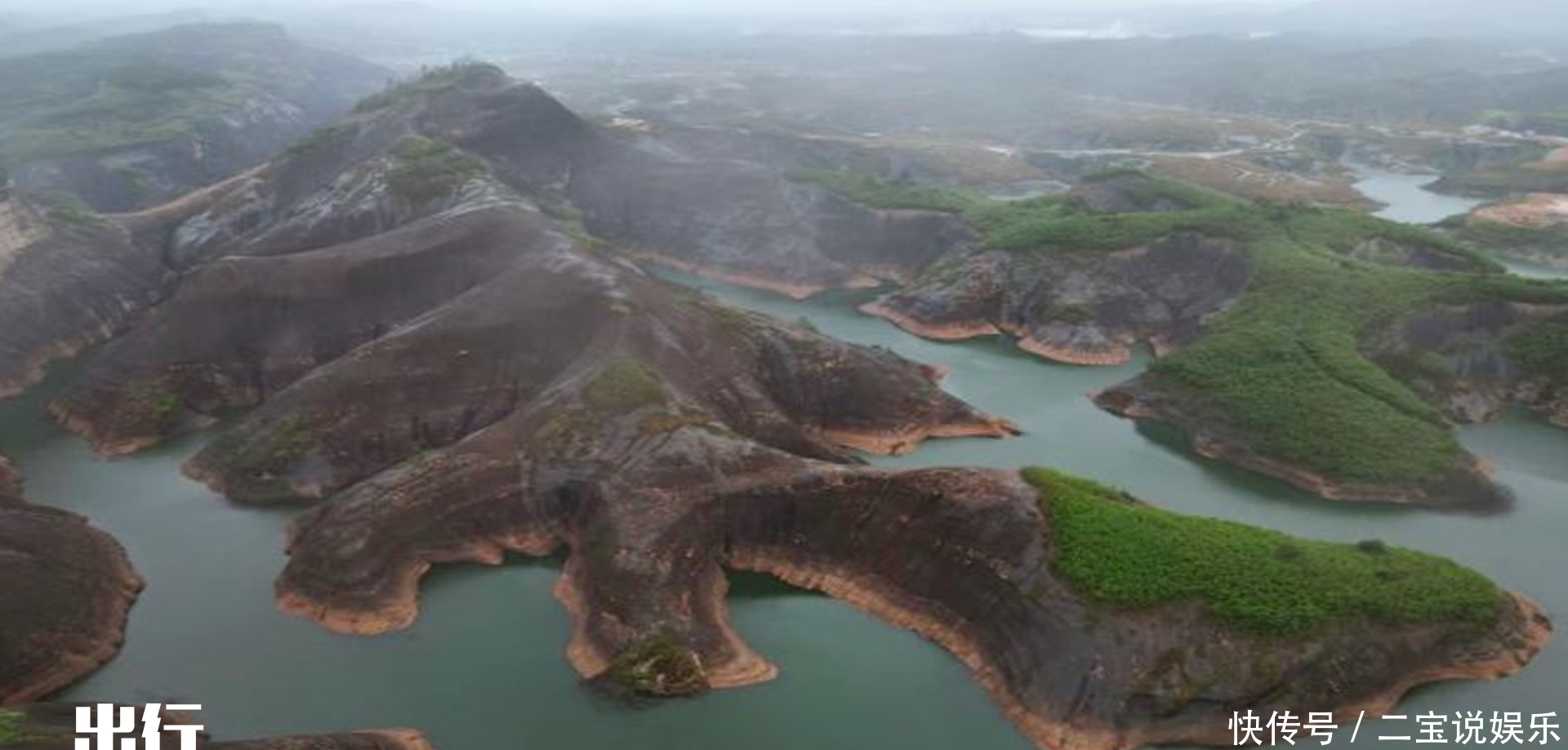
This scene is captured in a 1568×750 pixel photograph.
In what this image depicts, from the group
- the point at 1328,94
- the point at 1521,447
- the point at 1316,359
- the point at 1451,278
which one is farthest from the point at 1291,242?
the point at 1328,94

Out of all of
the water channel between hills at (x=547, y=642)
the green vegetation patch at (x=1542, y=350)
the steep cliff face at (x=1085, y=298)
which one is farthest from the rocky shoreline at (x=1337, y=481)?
the green vegetation patch at (x=1542, y=350)

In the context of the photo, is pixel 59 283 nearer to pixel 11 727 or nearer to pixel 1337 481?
pixel 11 727

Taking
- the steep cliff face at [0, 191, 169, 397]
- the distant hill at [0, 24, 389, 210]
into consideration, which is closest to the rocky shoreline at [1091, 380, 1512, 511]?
the steep cliff face at [0, 191, 169, 397]

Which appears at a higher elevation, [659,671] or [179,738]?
[659,671]

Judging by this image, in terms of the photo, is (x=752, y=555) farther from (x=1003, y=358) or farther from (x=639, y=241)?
(x=639, y=241)

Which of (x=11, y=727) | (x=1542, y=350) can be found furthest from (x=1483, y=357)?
(x=11, y=727)

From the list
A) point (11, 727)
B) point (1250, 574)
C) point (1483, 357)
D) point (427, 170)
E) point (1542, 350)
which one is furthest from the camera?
point (427, 170)

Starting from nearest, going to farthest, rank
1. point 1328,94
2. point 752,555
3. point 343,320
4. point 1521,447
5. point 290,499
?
1. point 752,555
2. point 290,499
3. point 1521,447
4. point 343,320
5. point 1328,94
